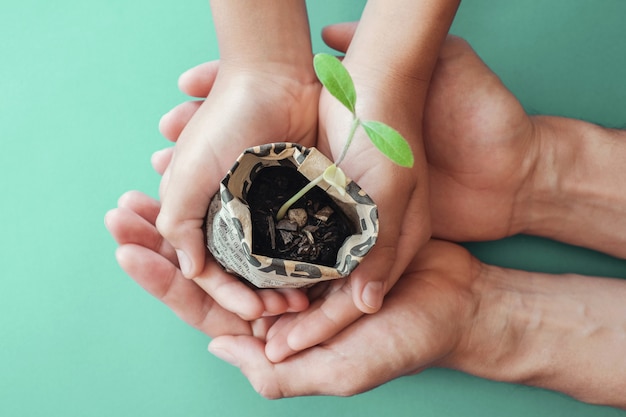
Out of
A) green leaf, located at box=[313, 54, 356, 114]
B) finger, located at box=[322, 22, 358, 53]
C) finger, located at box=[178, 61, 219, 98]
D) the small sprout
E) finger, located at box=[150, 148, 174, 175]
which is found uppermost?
green leaf, located at box=[313, 54, 356, 114]

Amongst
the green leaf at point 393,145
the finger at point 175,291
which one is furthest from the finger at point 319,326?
the green leaf at point 393,145

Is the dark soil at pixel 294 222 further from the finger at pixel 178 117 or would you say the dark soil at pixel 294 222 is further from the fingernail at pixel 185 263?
the finger at pixel 178 117

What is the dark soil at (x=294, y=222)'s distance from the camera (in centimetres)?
75

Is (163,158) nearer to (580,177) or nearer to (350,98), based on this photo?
(350,98)

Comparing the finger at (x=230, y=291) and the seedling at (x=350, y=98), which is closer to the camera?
the seedling at (x=350, y=98)

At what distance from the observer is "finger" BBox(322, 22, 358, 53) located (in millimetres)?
1069

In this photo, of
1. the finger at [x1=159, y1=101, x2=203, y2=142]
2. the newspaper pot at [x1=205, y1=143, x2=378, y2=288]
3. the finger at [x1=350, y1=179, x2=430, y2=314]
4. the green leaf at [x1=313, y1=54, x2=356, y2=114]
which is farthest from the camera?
the finger at [x1=159, y1=101, x2=203, y2=142]

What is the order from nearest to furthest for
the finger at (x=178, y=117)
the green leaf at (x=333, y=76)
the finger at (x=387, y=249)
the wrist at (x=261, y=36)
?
the green leaf at (x=333, y=76)
the finger at (x=387, y=249)
the wrist at (x=261, y=36)
the finger at (x=178, y=117)

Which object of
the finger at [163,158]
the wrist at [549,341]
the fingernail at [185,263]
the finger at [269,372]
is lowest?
the wrist at [549,341]

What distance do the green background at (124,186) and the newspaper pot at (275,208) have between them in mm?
474

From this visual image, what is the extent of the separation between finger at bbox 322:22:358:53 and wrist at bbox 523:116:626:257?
1.34 ft

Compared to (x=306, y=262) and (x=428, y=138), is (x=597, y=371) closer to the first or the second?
(x=428, y=138)

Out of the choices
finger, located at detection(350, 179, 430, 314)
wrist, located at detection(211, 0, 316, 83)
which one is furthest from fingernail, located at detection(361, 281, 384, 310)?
wrist, located at detection(211, 0, 316, 83)

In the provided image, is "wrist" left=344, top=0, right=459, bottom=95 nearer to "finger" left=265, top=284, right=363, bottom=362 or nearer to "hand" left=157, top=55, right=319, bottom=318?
"hand" left=157, top=55, right=319, bottom=318
